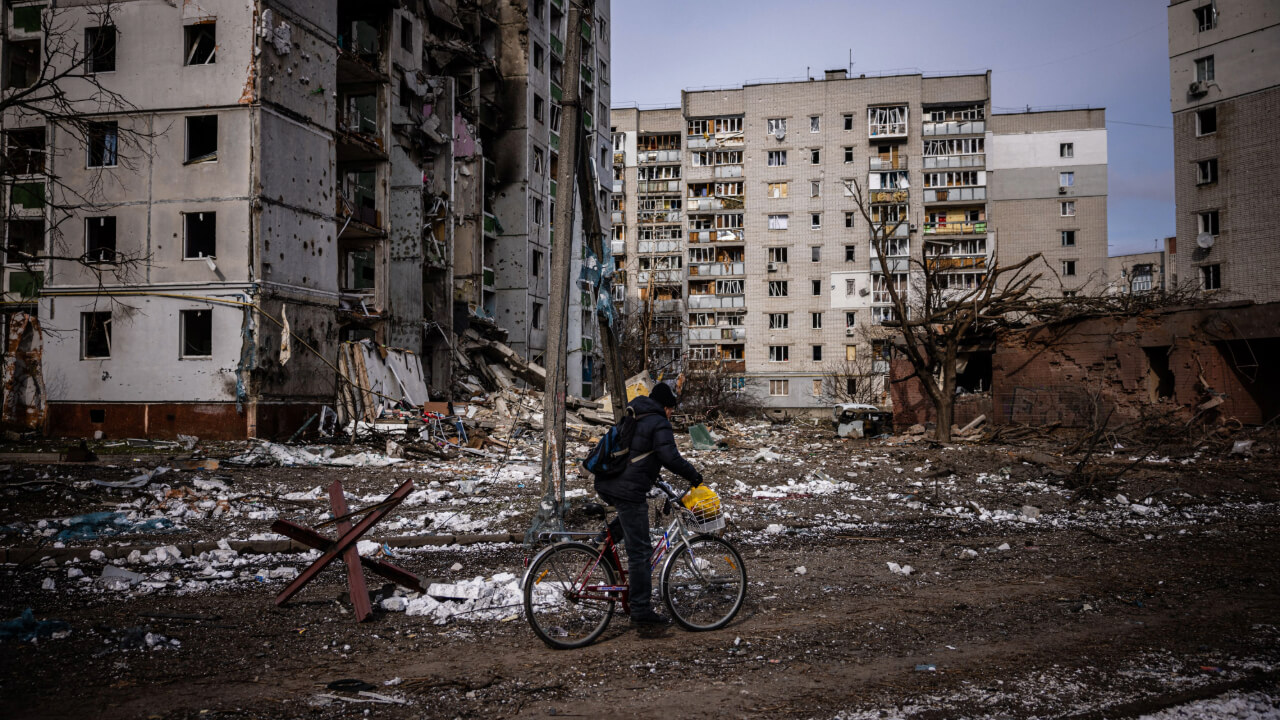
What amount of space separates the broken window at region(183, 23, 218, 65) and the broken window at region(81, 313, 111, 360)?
274 inches

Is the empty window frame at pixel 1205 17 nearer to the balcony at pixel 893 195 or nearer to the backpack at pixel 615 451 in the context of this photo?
the balcony at pixel 893 195

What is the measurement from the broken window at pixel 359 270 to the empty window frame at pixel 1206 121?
3765 centimetres

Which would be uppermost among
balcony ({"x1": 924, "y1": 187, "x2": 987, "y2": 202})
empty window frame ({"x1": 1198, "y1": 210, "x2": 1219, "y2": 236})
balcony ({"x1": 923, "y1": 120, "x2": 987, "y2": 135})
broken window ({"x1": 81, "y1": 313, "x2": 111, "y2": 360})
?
balcony ({"x1": 923, "y1": 120, "x2": 987, "y2": 135})

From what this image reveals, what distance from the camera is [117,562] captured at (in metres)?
8.26

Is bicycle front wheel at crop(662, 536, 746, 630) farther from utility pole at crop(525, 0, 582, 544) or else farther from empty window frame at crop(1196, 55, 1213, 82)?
empty window frame at crop(1196, 55, 1213, 82)

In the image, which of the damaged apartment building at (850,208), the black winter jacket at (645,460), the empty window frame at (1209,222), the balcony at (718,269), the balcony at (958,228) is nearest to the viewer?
the black winter jacket at (645,460)

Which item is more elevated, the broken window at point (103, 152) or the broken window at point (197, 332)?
the broken window at point (103, 152)

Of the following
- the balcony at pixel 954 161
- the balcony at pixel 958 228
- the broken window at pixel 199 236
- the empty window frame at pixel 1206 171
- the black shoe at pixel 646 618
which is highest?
the balcony at pixel 954 161

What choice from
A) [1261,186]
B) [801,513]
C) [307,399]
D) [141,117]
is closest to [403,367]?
[307,399]

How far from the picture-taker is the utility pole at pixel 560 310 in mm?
9117

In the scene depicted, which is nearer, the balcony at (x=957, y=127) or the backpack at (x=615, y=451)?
the backpack at (x=615, y=451)

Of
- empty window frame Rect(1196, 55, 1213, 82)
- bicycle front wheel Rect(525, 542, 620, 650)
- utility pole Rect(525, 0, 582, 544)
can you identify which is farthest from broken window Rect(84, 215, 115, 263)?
empty window frame Rect(1196, 55, 1213, 82)

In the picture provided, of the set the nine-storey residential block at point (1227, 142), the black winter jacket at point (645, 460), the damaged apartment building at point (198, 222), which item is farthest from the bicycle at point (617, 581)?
the nine-storey residential block at point (1227, 142)

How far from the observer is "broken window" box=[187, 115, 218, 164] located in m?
20.6
